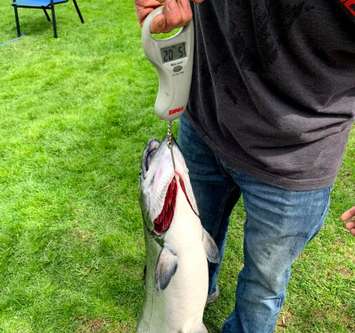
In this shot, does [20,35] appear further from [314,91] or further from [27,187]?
[314,91]

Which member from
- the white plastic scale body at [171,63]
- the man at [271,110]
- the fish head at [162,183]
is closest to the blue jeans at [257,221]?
the man at [271,110]

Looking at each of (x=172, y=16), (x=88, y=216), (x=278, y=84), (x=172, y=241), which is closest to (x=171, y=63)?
(x=172, y=16)

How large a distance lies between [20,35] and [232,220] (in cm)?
438

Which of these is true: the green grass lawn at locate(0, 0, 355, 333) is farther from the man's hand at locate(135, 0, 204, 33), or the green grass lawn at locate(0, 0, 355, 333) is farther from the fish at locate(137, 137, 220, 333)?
the man's hand at locate(135, 0, 204, 33)

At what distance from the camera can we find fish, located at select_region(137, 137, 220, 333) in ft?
4.51

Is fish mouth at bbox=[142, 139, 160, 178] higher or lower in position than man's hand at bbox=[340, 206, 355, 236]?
higher

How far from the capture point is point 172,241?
4.72 feet

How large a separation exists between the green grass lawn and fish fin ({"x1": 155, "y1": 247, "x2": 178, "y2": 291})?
1085 millimetres

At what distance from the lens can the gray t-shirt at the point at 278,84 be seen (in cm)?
115

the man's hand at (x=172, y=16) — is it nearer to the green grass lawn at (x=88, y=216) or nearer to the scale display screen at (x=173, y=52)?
the scale display screen at (x=173, y=52)

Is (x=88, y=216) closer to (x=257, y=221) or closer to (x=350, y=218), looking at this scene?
(x=257, y=221)

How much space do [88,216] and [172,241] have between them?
1799mm

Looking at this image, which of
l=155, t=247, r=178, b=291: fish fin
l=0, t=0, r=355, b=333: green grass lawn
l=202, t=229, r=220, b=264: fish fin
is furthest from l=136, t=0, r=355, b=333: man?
l=0, t=0, r=355, b=333: green grass lawn

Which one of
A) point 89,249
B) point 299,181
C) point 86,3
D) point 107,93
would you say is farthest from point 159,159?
point 86,3
